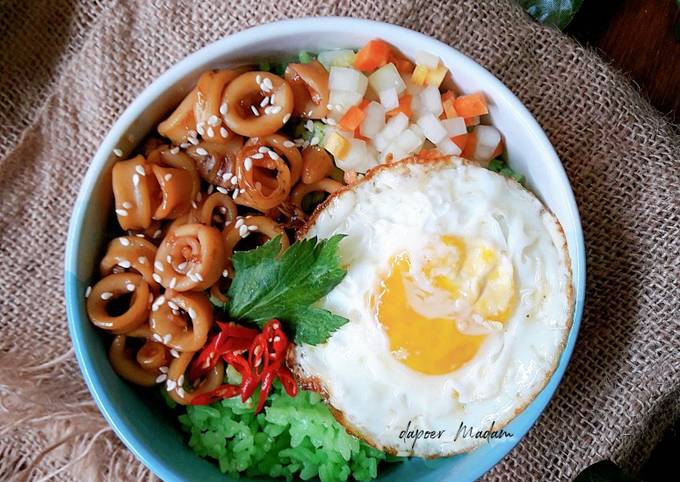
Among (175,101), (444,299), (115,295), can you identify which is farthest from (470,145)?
(115,295)

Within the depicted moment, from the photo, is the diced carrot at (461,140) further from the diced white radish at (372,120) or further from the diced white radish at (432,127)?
the diced white radish at (372,120)

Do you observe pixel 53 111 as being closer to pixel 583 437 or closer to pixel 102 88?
pixel 102 88

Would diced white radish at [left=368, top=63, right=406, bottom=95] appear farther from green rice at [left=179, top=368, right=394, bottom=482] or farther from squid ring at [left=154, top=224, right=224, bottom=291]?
green rice at [left=179, top=368, right=394, bottom=482]

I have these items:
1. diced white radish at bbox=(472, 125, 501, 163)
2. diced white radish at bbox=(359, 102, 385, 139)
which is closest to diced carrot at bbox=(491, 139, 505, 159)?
diced white radish at bbox=(472, 125, 501, 163)

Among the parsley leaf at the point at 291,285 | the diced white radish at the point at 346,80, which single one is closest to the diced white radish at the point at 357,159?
the diced white radish at the point at 346,80

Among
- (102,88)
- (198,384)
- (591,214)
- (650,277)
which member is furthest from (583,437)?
(102,88)

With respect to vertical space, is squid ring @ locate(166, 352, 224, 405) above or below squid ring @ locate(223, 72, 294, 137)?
below
